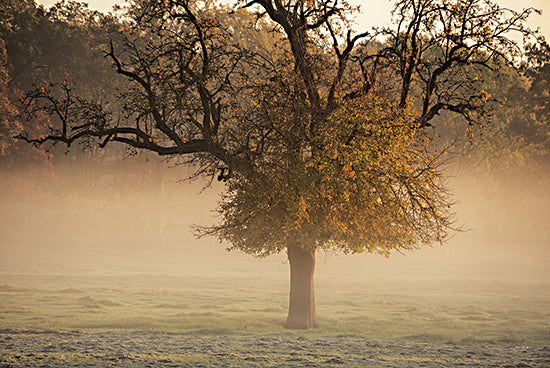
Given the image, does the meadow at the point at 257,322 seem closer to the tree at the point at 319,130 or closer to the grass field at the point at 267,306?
the grass field at the point at 267,306

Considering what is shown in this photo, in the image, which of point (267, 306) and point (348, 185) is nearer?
point (348, 185)

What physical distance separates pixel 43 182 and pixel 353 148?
42.3 metres

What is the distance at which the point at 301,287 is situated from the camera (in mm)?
25016

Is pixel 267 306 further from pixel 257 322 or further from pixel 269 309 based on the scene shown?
pixel 257 322

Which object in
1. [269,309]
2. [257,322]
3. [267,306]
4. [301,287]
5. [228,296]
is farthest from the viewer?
[228,296]

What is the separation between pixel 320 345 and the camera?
19781mm

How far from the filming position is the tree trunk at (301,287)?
24984 millimetres

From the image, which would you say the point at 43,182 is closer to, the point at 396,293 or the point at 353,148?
the point at 396,293

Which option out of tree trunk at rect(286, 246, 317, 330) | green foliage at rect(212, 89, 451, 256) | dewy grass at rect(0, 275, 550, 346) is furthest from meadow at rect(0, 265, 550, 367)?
green foliage at rect(212, 89, 451, 256)

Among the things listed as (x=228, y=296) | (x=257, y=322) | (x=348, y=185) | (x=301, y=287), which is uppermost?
(x=348, y=185)

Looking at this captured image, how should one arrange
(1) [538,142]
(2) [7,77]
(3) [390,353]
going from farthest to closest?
(1) [538,142], (2) [7,77], (3) [390,353]

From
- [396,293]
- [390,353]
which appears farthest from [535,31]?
[396,293]

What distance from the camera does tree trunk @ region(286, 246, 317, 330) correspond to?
82.0 ft

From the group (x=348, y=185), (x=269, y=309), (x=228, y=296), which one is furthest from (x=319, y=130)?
(x=228, y=296)
